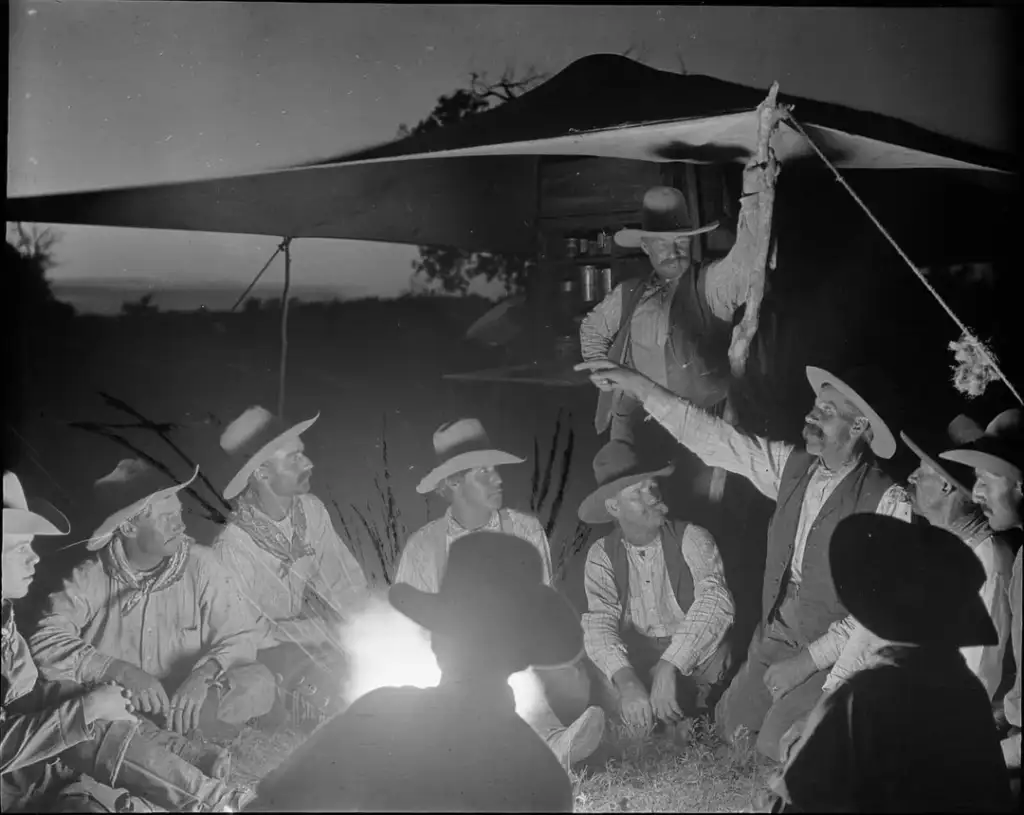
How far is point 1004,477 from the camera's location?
3.81 metres

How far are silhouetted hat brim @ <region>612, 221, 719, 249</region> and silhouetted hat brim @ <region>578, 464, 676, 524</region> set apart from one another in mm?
Result: 822

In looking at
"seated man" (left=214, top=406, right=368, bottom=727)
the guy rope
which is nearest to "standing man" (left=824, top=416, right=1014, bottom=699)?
the guy rope

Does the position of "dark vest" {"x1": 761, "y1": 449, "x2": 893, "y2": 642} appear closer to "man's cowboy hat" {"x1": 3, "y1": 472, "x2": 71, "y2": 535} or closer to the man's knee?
the man's knee

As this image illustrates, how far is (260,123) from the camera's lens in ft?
12.7

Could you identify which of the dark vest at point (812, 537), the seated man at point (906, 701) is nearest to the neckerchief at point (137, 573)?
the dark vest at point (812, 537)

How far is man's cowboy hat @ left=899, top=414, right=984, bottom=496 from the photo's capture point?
3752mm

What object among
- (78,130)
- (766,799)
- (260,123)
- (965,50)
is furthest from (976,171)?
(78,130)

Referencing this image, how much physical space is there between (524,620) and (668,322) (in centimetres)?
119

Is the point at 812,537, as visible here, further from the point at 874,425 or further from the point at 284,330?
the point at 284,330

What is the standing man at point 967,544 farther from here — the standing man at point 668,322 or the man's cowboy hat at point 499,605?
the man's cowboy hat at point 499,605

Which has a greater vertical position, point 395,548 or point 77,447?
point 77,447

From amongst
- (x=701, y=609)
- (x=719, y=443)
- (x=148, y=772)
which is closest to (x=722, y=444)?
(x=719, y=443)

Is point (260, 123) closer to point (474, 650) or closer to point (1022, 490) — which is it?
point (474, 650)

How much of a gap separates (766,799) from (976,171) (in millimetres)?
2432
